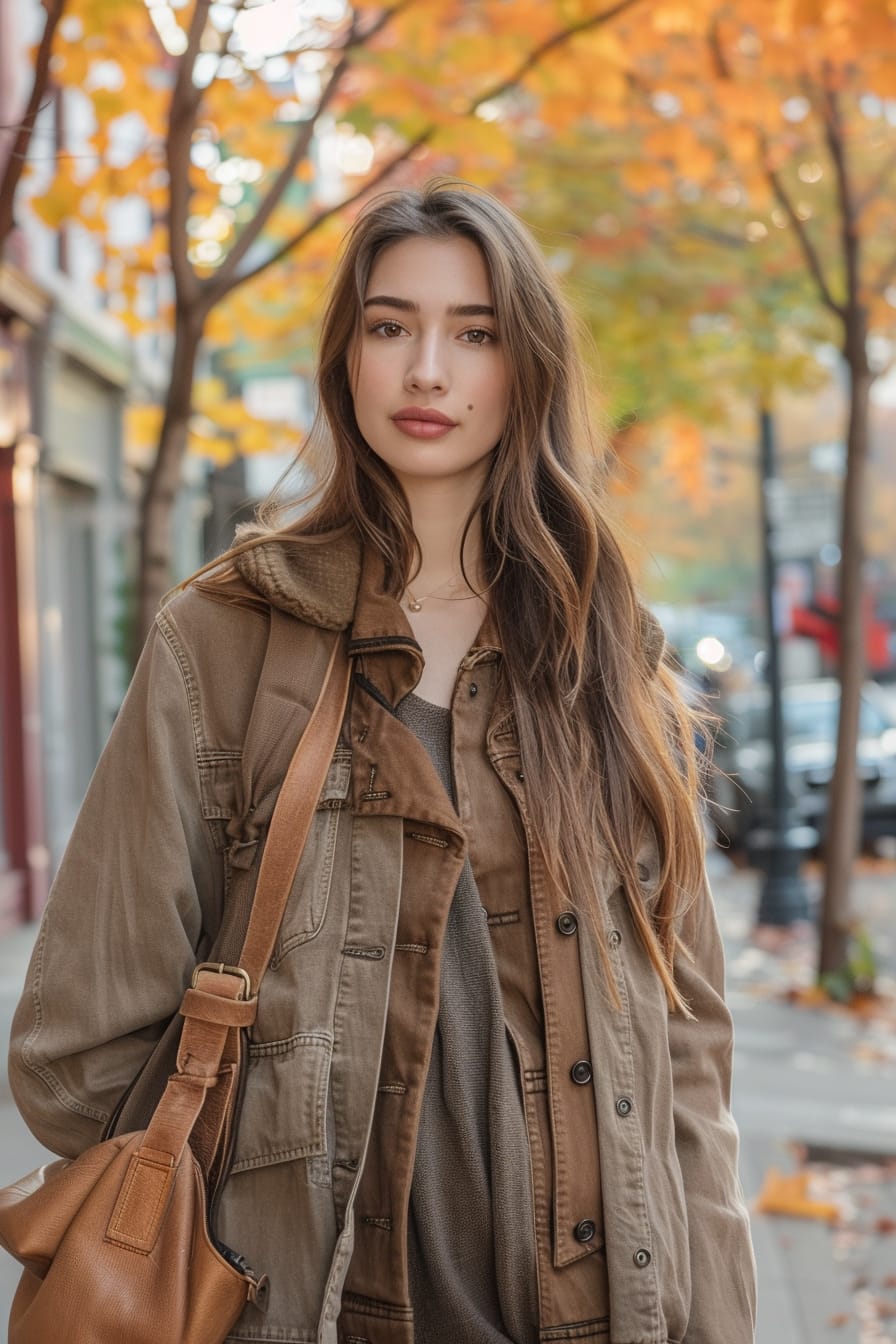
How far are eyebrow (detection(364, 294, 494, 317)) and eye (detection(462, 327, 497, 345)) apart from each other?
24 mm

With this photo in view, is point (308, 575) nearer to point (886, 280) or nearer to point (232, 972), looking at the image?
point (232, 972)

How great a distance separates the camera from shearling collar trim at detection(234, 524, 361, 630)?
2279mm

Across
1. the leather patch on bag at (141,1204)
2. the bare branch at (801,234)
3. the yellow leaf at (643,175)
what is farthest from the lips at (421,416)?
the bare branch at (801,234)

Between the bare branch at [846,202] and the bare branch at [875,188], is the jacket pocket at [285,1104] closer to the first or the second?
the bare branch at [846,202]

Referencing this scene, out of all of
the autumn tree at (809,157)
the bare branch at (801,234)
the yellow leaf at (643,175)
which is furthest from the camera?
the bare branch at (801,234)

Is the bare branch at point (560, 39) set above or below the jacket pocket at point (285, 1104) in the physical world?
above

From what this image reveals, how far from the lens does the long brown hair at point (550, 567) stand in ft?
7.79

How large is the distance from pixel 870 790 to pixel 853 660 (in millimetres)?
6471

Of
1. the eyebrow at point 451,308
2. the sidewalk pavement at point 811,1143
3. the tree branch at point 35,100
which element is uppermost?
the tree branch at point 35,100

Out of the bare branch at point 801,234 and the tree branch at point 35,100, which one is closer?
the tree branch at point 35,100

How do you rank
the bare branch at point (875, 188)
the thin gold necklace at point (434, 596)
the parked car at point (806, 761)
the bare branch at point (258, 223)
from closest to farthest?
the thin gold necklace at point (434, 596) → the bare branch at point (258, 223) → the bare branch at point (875, 188) → the parked car at point (806, 761)

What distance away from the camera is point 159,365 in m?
17.8

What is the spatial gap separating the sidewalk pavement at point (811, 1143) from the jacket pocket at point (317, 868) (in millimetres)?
2601

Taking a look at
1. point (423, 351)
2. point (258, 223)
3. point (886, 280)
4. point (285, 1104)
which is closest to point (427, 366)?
point (423, 351)
